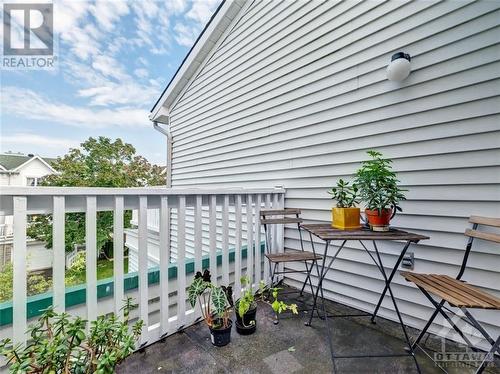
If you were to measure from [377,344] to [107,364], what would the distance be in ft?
5.93

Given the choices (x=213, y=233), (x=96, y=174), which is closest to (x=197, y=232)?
(x=213, y=233)

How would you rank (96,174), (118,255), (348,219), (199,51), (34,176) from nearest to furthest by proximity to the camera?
1. (118,255)
2. (348,219)
3. (199,51)
4. (34,176)
5. (96,174)

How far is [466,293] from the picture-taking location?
1.31m

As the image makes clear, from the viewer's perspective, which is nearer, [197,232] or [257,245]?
[197,232]

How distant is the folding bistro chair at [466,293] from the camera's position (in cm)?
118

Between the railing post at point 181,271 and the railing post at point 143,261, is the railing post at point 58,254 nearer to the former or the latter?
the railing post at point 143,261

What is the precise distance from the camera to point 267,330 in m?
1.92

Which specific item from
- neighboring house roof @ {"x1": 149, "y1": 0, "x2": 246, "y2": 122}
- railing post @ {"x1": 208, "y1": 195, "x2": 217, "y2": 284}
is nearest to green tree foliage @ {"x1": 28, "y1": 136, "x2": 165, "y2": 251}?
neighboring house roof @ {"x1": 149, "y1": 0, "x2": 246, "y2": 122}

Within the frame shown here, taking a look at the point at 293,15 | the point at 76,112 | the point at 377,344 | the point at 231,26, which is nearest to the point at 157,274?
the point at 377,344

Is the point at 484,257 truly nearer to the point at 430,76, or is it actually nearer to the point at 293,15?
the point at 430,76

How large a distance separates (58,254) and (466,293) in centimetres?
236

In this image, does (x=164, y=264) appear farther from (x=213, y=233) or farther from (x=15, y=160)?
(x=15, y=160)

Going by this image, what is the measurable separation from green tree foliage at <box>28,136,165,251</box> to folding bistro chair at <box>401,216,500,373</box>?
11.8 m

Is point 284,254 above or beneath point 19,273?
beneath
